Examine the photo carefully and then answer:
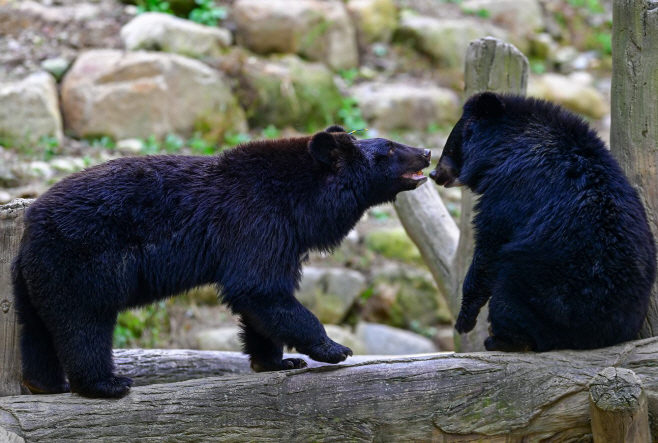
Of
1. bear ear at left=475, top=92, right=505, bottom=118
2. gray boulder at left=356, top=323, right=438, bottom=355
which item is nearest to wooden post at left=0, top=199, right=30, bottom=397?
bear ear at left=475, top=92, right=505, bottom=118

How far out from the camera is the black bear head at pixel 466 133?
168 inches

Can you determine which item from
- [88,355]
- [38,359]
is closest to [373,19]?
[38,359]

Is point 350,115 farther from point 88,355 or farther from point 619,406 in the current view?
point 619,406

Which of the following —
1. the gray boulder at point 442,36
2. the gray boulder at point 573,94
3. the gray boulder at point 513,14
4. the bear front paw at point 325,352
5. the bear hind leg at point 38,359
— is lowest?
the bear hind leg at point 38,359

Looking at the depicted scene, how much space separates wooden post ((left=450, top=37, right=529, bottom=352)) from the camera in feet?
17.5

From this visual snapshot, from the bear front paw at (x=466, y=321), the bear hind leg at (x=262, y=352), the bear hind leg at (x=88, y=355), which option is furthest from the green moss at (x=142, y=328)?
the bear front paw at (x=466, y=321)

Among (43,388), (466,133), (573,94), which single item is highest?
(466,133)

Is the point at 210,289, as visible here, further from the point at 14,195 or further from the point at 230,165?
the point at 230,165

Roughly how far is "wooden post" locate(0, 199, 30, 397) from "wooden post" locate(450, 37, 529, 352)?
316 cm

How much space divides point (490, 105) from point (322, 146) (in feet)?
3.50

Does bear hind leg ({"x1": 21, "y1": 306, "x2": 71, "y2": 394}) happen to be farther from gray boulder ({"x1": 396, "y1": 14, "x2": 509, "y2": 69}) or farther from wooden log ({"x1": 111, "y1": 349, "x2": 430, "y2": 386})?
gray boulder ({"x1": 396, "y1": 14, "x2": 509, "y2": 69})

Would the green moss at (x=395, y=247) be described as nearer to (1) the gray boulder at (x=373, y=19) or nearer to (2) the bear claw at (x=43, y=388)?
(1) the gray boulder at (x=373, y=19)

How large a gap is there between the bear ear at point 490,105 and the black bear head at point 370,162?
0.43 m

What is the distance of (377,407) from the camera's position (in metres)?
3.49
